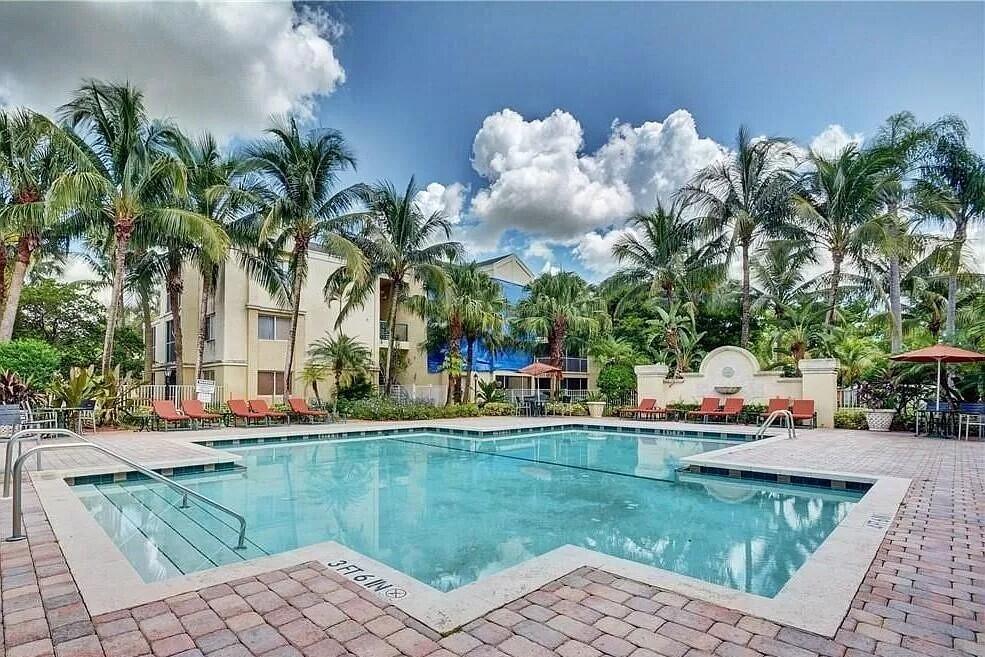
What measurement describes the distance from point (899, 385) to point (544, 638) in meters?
16.9

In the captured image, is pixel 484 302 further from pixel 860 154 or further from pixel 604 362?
pixel 860 154

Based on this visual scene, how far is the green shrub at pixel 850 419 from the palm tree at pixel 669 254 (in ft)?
26.4

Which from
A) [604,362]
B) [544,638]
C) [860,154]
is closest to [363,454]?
[544,638]

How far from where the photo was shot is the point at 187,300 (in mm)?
24344

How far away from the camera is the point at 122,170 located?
15734 millimetres

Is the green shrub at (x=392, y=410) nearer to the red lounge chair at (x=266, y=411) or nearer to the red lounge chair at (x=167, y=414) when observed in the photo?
the red lounge chair at (x=266, y=411)

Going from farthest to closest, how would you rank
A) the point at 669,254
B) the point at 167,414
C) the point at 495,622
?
the point at 669,254
the point at 167,414
the point at 495,622

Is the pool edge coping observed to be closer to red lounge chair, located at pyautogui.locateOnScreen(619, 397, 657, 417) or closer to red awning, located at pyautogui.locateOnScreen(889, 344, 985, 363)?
red awning, located at pyautogui.locateOnScreen(889, 344, 985, 363)

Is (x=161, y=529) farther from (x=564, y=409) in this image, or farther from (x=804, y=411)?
(x=564, y=409)

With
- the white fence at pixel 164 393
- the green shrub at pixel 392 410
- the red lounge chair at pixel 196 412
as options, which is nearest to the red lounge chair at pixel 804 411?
the green shrub at pixel 392 410

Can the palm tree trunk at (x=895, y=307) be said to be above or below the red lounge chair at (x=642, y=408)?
above

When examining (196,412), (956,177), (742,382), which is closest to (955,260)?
(956,177)

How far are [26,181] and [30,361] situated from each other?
5643 mm

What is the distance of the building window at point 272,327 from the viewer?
22188mm
